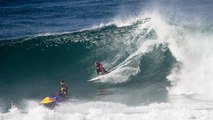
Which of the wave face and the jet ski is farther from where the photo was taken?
the wave face

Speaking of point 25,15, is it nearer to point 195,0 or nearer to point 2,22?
point 2,22

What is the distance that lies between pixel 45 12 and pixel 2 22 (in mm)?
5112

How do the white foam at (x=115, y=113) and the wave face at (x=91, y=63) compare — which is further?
the wave face at (x=91, y=63)

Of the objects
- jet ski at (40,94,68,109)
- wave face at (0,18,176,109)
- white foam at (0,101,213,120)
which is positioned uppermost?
wave face at (0,18,176,109)

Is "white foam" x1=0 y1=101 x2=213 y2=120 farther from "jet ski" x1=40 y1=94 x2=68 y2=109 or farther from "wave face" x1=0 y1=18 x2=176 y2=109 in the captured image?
"wave face" x1=0 y1=18 x2=176 y2=109

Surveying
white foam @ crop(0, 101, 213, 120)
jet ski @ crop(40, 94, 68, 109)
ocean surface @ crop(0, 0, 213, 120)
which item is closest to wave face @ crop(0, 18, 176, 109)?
ocean surface @ crop(0, 0, 213, 120)

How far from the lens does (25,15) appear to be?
39.1m

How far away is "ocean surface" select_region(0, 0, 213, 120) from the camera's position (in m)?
Result: 16.4

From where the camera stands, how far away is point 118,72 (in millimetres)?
20984

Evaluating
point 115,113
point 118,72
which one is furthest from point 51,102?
point 118,72

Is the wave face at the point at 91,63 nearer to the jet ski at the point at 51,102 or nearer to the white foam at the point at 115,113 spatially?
the white foam at the point at 115,113

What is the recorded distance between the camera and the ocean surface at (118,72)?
644 inches

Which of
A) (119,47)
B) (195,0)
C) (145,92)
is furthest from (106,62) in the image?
(195,0)

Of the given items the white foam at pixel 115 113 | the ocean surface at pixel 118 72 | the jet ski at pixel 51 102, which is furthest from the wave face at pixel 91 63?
the jet ski at pixel 51 102
